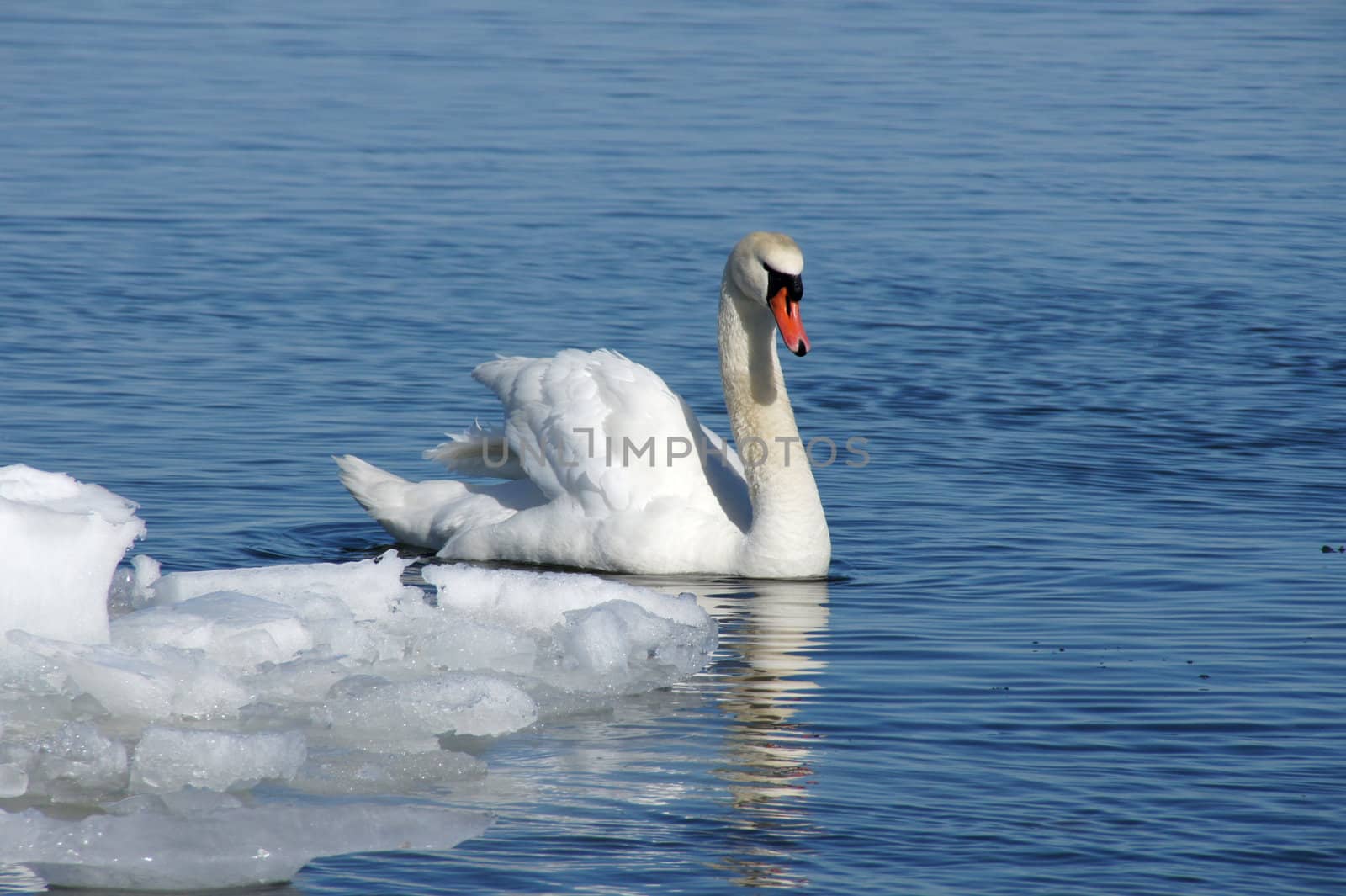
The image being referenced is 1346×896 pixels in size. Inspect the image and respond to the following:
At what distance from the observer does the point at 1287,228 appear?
18.4m

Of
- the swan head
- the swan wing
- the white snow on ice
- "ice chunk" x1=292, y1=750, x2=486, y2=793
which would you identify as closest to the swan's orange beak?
the swan head

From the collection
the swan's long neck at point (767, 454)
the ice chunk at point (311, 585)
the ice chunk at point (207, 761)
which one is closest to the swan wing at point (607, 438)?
the swan's long neck at point (767, 454)

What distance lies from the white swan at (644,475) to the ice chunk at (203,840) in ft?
11.4

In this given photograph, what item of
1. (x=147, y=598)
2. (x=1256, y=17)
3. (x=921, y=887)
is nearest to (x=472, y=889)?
(x=921, y=887)

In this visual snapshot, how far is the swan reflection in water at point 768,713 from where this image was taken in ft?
18.6

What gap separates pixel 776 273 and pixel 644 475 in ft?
3.29

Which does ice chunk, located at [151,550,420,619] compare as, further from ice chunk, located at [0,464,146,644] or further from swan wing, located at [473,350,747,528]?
swan wing, located at [473,350,747,528]

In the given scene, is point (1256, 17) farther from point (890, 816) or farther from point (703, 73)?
point (890, 816)

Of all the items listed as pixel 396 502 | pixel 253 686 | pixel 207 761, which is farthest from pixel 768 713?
pixel 396 502

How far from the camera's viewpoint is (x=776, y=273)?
900 centimetres

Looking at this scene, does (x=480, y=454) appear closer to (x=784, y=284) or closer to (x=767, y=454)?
A: (x=767, y=454)

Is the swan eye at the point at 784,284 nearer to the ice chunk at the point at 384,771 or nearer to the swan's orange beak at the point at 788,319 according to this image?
the swan's orange beak at the point at 788,319

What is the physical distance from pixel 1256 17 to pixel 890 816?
101 feet

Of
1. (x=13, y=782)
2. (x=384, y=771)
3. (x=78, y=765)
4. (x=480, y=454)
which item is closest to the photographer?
(x=13, y=782)
